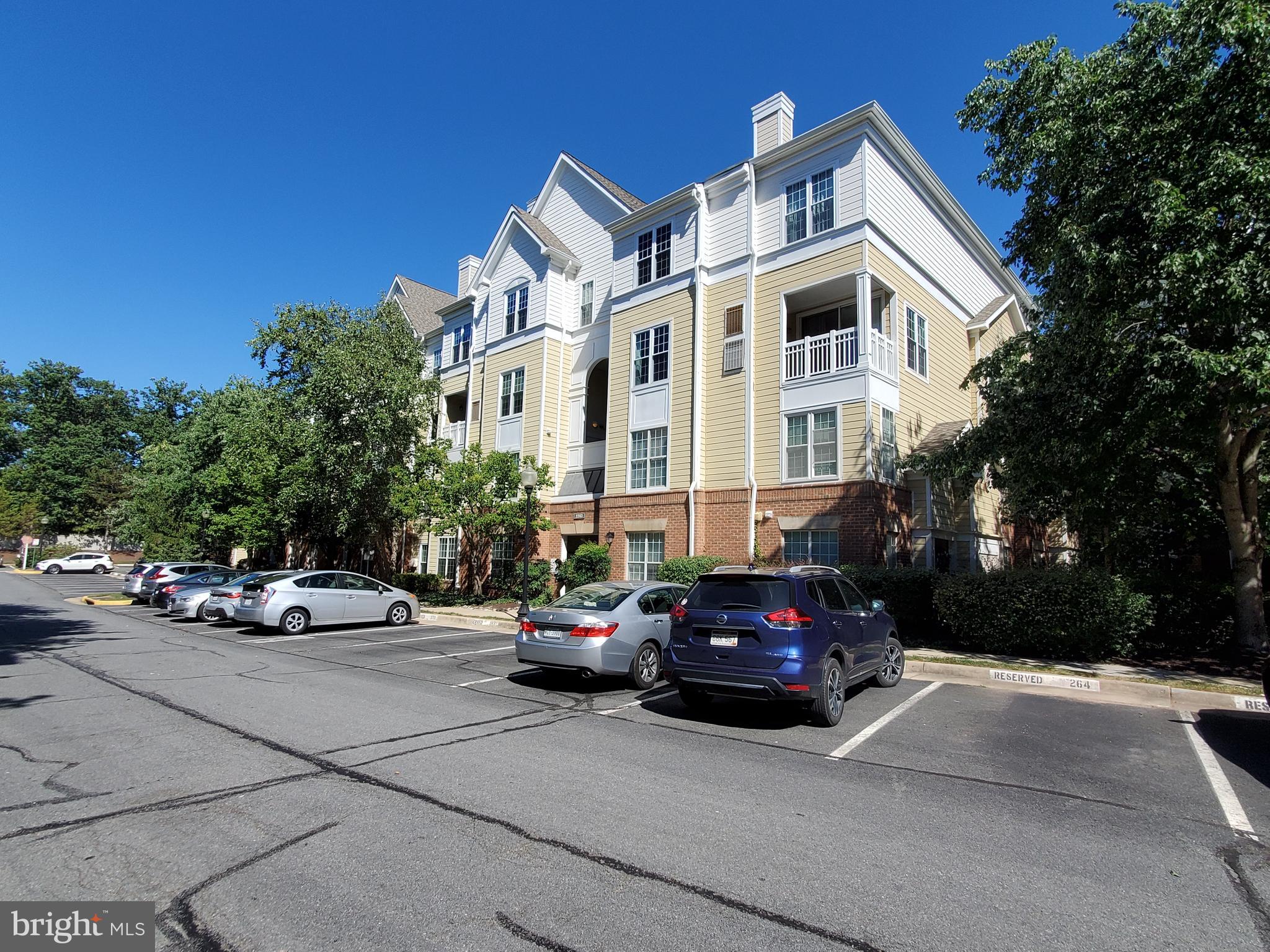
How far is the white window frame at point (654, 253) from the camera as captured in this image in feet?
70.3

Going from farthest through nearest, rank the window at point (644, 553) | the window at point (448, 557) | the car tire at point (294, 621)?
1. the window at point (448, 557)
2. the window at point (644, 553)
3. the car tire at point (294, 621)

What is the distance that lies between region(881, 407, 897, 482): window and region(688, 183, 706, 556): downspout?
4.93 m

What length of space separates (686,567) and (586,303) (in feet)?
40.5

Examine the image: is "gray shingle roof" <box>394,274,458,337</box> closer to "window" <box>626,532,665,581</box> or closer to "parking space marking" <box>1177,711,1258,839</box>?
"window" <box>626,532,665,581</box>

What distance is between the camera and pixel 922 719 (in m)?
7.94

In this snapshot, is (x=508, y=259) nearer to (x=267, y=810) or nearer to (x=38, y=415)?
(x=267, y=810)

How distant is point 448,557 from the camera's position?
91.2 feet

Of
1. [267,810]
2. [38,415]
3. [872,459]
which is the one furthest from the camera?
[38,415]

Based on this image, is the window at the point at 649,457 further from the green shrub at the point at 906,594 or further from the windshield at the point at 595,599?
the windshield at the point at 595,599

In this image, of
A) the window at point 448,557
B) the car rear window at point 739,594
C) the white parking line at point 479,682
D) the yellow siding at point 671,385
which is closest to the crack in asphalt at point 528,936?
the car rear window at point 739,594

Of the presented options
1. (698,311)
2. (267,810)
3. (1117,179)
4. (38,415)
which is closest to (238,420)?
(698,311)

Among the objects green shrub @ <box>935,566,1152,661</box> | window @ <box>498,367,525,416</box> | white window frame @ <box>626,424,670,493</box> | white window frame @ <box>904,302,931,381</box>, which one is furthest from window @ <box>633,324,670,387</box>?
green shrub @ <box>935,566,1152,661</box>

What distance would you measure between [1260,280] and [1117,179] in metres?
2.70

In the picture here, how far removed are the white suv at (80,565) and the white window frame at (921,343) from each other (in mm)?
62528
